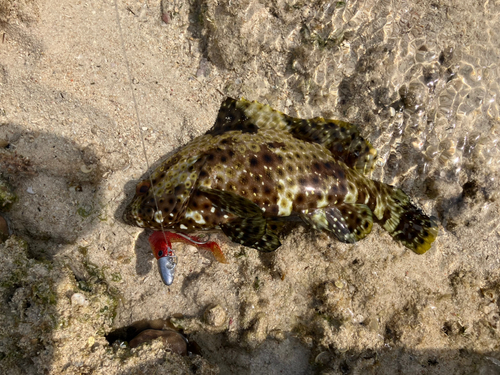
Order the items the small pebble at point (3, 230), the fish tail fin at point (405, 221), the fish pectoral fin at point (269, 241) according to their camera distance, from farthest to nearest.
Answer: the fish tail fin at point (405, 221) → the fish pectoral fin at point (269, 241) → the small pebble at point (3, 230)

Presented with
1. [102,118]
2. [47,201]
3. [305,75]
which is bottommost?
[47,201]

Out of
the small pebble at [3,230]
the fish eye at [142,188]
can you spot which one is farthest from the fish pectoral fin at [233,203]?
the small pebble at [3,230]

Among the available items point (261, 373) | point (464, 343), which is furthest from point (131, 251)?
point (464, 343)

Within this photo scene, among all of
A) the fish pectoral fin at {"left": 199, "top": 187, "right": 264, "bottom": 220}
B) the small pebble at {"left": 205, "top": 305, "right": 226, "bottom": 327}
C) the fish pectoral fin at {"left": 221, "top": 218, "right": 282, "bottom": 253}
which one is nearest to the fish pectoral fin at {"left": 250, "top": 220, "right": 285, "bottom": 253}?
the fish pectoral fin at {"left": 221, "top": 218, "right": 282, "bottom": 253}

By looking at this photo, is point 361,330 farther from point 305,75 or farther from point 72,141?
point 72,141

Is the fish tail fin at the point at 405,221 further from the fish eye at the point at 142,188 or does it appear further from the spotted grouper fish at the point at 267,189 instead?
the fish eye at the point at 142,188

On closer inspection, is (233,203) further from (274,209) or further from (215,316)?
(215,316)
